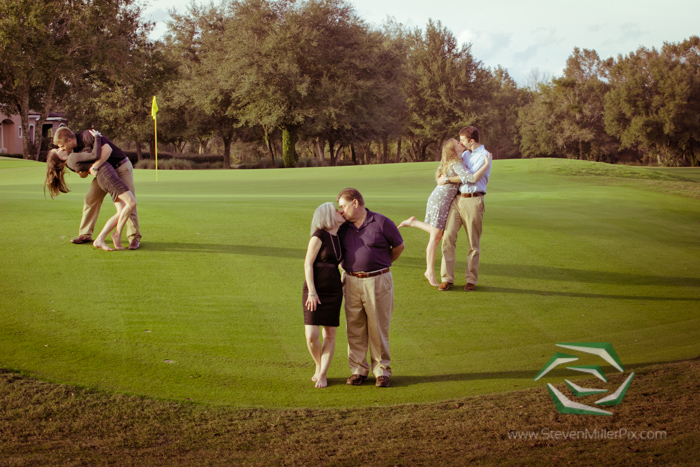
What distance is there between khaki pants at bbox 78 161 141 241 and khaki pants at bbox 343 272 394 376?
5.54 metres

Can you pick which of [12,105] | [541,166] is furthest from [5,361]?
[12,105]

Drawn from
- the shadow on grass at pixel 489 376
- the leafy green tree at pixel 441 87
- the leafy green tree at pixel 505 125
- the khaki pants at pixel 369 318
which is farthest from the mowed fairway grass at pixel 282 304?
the leafy green tree at pixel 505 125

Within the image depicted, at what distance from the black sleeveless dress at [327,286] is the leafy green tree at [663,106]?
6815 centimetres

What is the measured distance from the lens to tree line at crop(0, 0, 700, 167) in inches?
1873

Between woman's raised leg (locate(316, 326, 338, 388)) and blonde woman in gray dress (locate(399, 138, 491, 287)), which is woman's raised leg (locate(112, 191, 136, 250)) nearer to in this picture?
blonde woman in gray dress (locate(399, 138, 491, 287))

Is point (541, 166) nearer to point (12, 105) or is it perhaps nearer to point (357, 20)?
point (357, 20)

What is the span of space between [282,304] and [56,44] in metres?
47.1

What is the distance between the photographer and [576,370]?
21.2 feet

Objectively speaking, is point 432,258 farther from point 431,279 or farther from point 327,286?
point 327,286

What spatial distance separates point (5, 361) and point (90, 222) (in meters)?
4.76

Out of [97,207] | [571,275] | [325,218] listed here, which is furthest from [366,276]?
[97,207]

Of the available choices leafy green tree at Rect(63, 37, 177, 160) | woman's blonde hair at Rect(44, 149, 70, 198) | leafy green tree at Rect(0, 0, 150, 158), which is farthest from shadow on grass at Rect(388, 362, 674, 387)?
leafy green tree at Rect(63, 37, 177, 160)

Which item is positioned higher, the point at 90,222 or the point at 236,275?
the point at 90,222

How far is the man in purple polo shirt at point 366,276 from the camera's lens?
19.7ft
